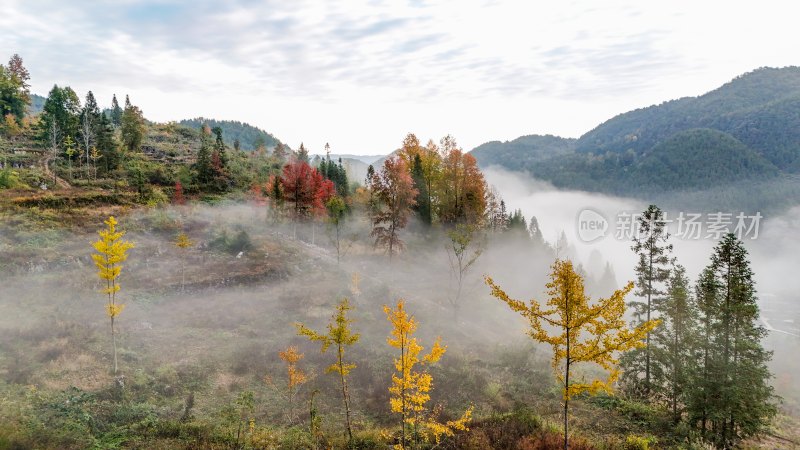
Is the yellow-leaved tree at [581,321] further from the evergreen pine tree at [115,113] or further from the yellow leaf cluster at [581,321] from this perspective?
the evergreen pine tree at [115,113]

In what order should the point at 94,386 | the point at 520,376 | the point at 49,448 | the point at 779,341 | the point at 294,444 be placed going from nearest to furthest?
the point at 49,448, the point at 294,444, the point at 94,386, the point at 520,376, the point at 779,341

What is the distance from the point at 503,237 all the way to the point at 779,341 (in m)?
96.4

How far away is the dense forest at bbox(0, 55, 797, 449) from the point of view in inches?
666

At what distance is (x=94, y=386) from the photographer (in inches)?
802

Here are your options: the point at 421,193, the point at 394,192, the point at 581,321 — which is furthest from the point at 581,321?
the point at 421,193

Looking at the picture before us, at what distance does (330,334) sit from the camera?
1725 centimetres

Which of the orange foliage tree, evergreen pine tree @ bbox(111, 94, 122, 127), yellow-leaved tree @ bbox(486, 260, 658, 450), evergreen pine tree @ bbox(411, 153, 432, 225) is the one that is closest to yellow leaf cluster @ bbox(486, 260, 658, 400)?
yellow-leaved tree @ bbox(486, 260, 658, 450)

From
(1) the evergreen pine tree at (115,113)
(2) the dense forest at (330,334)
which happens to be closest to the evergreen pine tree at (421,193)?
(2) the dense forest at (330,334)

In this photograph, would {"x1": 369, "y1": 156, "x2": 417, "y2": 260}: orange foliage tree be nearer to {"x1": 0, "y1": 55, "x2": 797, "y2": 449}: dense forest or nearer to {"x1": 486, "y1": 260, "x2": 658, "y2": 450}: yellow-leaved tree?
{"x1": 0, "y1": 55, "x2": 797, "y2": 449}: dense forest

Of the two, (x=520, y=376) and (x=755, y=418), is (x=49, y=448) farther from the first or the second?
(x=755, y=418)

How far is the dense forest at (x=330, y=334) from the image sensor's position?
55.5 ft

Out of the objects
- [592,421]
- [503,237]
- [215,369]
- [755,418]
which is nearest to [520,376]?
[592,421]

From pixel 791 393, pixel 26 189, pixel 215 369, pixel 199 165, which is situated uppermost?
pixel 199 165

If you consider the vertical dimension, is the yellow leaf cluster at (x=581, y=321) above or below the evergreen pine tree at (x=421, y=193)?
below
